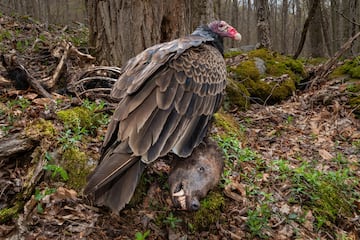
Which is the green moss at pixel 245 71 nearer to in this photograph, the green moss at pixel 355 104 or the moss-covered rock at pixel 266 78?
the moss-covered rock at pixel 266 78

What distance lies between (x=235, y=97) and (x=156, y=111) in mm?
3554

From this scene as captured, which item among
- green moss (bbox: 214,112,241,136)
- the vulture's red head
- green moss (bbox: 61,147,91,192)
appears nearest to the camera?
green moss (bbox: 61,147,91,192)

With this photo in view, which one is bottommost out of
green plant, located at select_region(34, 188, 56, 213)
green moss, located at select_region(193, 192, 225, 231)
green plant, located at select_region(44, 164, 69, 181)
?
green moss, located at select_region(193, 192, 225, 231)

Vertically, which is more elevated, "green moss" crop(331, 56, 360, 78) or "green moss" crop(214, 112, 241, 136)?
"green moss" crop(331, 56, 360, 78)

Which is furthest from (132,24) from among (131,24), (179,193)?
(179,193)

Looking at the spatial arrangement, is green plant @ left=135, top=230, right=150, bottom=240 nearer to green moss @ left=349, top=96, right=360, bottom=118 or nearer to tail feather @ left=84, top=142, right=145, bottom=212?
tail feather @ left=84, top=142, right=145, bottom=212

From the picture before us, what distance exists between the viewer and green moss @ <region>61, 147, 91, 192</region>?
287 cm

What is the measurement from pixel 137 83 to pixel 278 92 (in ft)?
14.6

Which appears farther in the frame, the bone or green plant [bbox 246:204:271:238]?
green plant [bbox 246:204:271:238]

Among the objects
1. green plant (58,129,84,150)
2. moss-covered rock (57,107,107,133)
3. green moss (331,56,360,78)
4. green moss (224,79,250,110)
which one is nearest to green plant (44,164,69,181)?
green plant (58,129,84,150)

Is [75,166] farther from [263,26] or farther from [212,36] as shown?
[263,26]

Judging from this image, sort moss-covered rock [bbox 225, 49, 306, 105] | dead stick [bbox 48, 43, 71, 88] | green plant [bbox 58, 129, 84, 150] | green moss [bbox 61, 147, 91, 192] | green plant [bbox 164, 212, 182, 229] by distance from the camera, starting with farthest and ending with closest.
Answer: moss-covered rock [bbox 225, 49, 306, 105]
dead stick [bbox 48, 43, 71, 88]
green plant [bbox 58, 129, 84, 150]
green moss [bbox 61, 147, 91, 192]
green plant [bbox 164, 212, 182, 229]

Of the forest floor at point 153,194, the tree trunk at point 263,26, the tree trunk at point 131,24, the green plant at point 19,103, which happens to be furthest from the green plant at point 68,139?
the tree trunk at point 263,26

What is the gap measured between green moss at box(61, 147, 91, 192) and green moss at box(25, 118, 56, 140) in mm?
257
